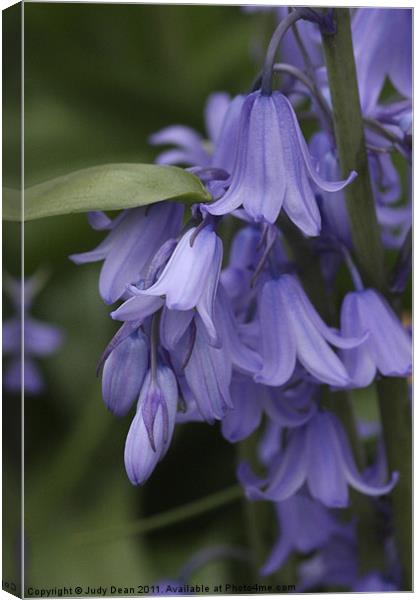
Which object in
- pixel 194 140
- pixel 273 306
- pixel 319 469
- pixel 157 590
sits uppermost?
pixel 194 140

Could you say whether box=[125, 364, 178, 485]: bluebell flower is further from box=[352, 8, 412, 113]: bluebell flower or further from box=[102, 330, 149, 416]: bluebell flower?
box=[352, 8, 412, 113]: bluebell flower

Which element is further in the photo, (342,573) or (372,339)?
(342,573)

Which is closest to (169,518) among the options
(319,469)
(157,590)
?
(157,590)

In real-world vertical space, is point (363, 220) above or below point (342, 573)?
above

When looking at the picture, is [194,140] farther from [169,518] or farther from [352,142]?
[169,518]

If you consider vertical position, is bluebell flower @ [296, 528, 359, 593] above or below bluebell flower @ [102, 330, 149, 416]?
below

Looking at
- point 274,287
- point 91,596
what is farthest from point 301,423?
point 91,596

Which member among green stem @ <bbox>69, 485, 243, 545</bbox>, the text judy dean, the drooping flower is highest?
the drooping flower

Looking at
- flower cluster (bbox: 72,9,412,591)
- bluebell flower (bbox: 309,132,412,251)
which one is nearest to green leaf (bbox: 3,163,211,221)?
flower cluster (bbox: 72,9,412,591)
